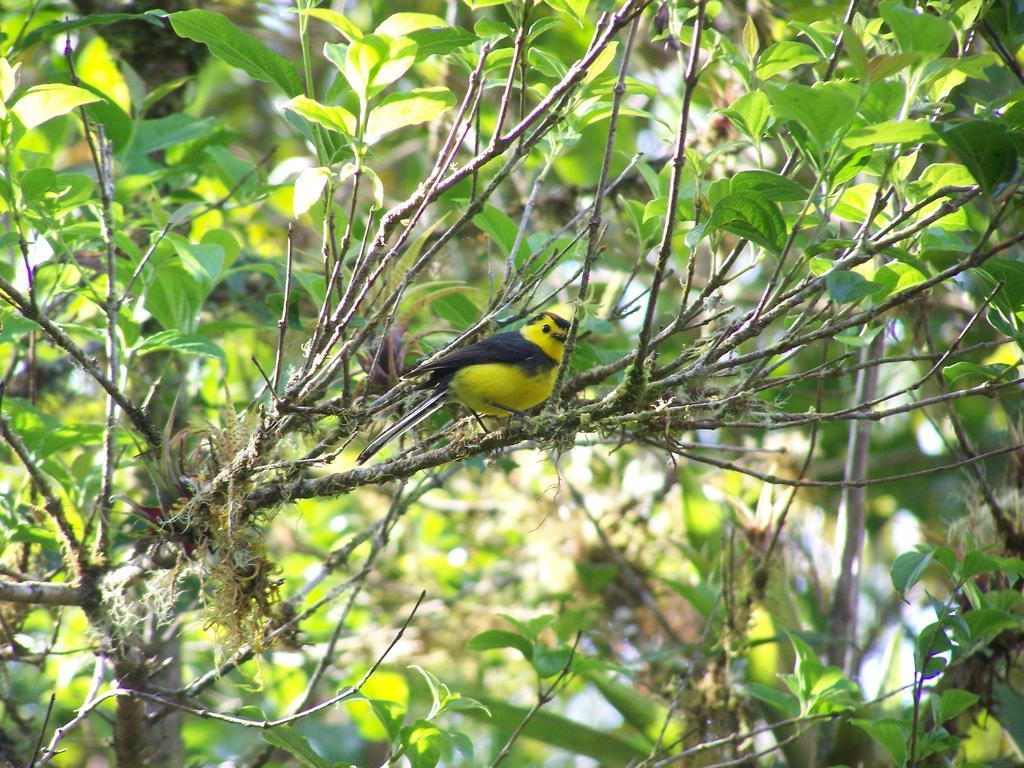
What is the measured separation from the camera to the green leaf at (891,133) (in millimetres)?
1984

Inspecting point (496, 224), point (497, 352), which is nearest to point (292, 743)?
point (496, 224)

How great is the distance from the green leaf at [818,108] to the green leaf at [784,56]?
0.57 m

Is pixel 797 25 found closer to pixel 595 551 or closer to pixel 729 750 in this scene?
pixel 729 750

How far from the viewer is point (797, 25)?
2506 millimetres

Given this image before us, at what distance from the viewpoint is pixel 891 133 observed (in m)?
1.99

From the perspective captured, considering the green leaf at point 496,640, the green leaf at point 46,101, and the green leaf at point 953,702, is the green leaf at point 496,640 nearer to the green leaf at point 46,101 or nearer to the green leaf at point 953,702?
the green leaf at point 953,702

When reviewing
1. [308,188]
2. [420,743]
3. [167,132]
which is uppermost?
[167,132]

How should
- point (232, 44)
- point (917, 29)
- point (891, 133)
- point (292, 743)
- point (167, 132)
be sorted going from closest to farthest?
point (891, 133) → point (917, 29) → point (232, 44) → point (292, 743) → point (167, 132)

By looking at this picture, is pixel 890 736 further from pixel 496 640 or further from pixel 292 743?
pixel 292 743

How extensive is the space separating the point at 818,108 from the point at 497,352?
2227mm

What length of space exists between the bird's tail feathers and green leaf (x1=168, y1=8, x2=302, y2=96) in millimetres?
1109

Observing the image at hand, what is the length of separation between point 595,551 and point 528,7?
160 inches

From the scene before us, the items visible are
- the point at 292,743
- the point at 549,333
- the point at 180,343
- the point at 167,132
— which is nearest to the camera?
the point at 292,743

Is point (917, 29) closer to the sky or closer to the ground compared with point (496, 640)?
closer to the sky
